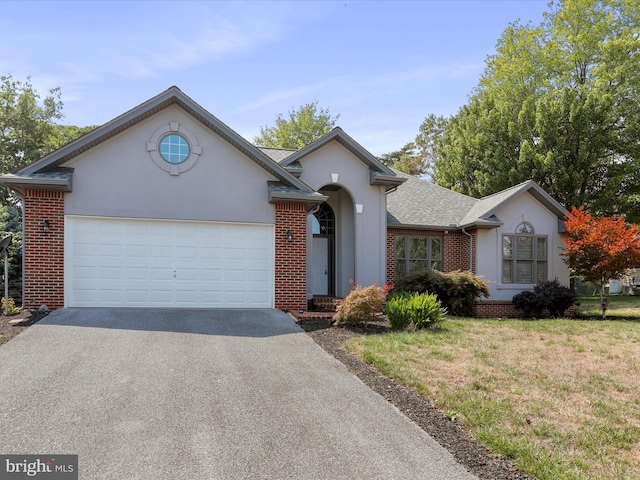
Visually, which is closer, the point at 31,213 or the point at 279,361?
the point at 279,361

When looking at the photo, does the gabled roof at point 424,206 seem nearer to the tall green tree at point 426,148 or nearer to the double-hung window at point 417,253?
the double-hung window at point 417,253

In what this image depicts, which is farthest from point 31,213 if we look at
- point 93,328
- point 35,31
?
point 35,31

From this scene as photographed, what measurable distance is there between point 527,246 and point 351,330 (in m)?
9.71

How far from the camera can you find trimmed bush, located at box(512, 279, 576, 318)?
52.6ft

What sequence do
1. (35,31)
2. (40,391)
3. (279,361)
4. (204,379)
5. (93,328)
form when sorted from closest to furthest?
1. (40,391)
2. (204,379)
3. (279,361)
4. (93,328)
5. (35,31)

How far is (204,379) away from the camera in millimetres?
6715

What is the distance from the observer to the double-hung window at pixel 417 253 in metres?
17.1

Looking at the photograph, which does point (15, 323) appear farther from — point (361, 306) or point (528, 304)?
point (528, 304)

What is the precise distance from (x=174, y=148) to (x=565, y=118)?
20594mm

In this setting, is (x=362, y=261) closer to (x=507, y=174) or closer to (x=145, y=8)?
(x=145, y=8)

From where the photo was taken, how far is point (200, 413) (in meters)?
5.51

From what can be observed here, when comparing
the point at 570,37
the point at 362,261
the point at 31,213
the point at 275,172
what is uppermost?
the point at 570,37

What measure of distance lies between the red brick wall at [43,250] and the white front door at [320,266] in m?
7.91

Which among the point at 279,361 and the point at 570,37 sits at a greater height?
the point at 570,37
